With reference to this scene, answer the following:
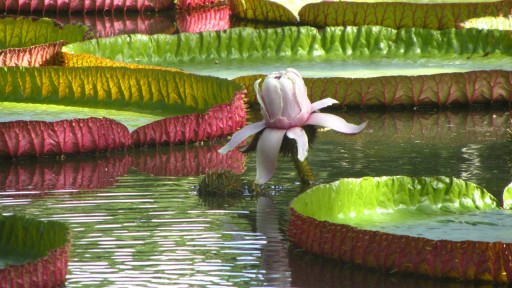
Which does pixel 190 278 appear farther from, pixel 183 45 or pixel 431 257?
pixel 183 45

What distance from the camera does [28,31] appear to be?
33.0 feet

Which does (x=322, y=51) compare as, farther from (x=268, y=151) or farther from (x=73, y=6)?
(x=268, y=151)

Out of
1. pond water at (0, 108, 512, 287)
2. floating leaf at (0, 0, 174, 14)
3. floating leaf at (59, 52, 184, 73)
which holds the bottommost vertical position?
pond water at (0, 108, 512, 287)

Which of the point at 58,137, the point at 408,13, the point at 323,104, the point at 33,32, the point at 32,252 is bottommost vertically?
the point at 32,252

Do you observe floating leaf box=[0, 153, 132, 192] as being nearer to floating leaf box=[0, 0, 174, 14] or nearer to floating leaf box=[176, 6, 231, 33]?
floating leaf box=[176, 6, 231, 33]

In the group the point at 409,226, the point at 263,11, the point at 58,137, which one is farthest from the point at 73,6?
the point at 409,226

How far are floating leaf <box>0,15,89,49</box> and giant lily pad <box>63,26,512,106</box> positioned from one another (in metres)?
0.99

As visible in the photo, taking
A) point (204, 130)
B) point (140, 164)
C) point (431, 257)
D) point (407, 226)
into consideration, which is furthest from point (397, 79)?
point (431, 257)

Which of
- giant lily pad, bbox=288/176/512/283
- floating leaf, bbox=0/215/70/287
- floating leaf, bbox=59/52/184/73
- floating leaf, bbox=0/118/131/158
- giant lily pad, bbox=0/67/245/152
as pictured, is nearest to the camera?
floating leaf, bbox=0/215/70/287

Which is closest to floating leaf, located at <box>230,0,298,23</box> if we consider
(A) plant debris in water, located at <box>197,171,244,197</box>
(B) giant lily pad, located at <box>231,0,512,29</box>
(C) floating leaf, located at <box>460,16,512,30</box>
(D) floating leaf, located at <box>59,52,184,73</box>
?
(B) giant lily pad, located at <box>231,0,512,29</box>

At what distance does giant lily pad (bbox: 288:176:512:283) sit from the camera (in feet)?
13.2

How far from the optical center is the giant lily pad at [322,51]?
863cm

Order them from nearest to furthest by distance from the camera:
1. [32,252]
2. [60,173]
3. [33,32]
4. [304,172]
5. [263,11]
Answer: [32,252]
[304,172]
[60,173]
[33,32]
[263,11]

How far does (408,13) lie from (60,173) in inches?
204
